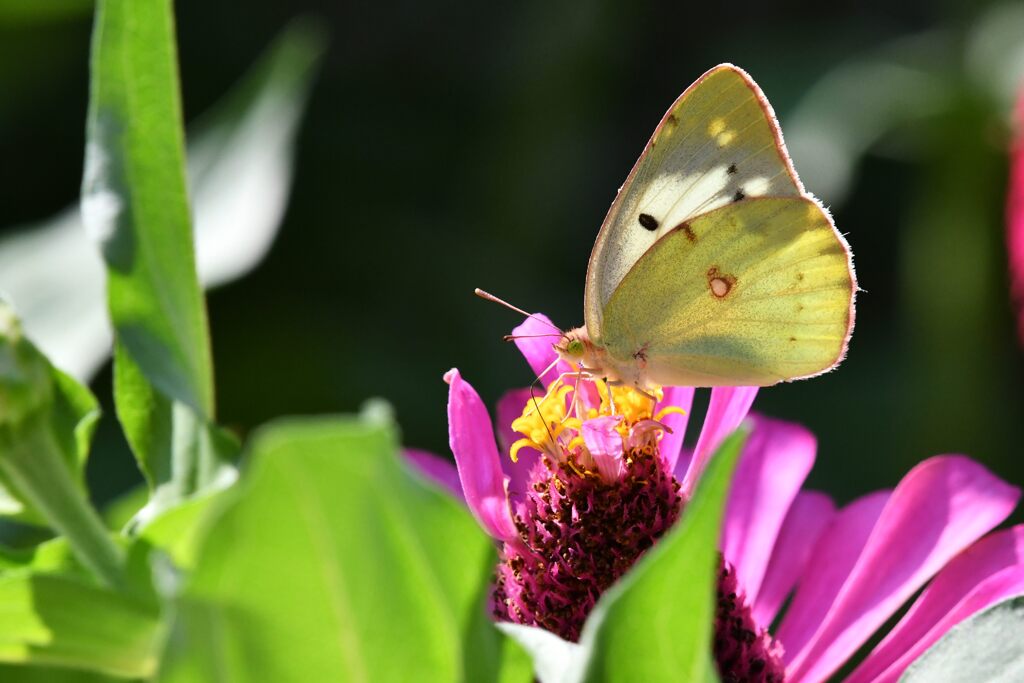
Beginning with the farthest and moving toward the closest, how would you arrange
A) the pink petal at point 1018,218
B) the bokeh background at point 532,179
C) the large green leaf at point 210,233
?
the bokeh background at point 532,179 < the pink petal at point 1018,218 < the large green leaf at point 210,233

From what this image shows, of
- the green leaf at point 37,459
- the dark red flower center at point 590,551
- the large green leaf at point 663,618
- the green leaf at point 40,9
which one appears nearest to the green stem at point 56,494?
the green leaf at point 37,459

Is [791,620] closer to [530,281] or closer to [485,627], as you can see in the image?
[485,627]

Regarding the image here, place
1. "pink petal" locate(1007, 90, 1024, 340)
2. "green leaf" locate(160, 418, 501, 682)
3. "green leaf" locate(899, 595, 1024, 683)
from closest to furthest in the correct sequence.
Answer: "green leaf" locate(160, 418, 501, 682)
"green leaf" locate(899, 595, 1024, 683)
"pink petal" locate(1007, 90, 1024, 340)

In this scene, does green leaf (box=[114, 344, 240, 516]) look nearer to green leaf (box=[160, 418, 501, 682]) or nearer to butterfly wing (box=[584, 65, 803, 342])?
green leaf (box=[160, 418, 501, 682])

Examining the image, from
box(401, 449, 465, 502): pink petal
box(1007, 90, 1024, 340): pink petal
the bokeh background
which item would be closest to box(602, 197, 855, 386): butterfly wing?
box(401, 449, 465, 502): pink petal

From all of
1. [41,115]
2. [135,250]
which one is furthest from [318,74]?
[135,250]

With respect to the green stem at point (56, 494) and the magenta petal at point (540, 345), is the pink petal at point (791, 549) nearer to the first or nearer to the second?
the magenta petal at point (540, 345)
